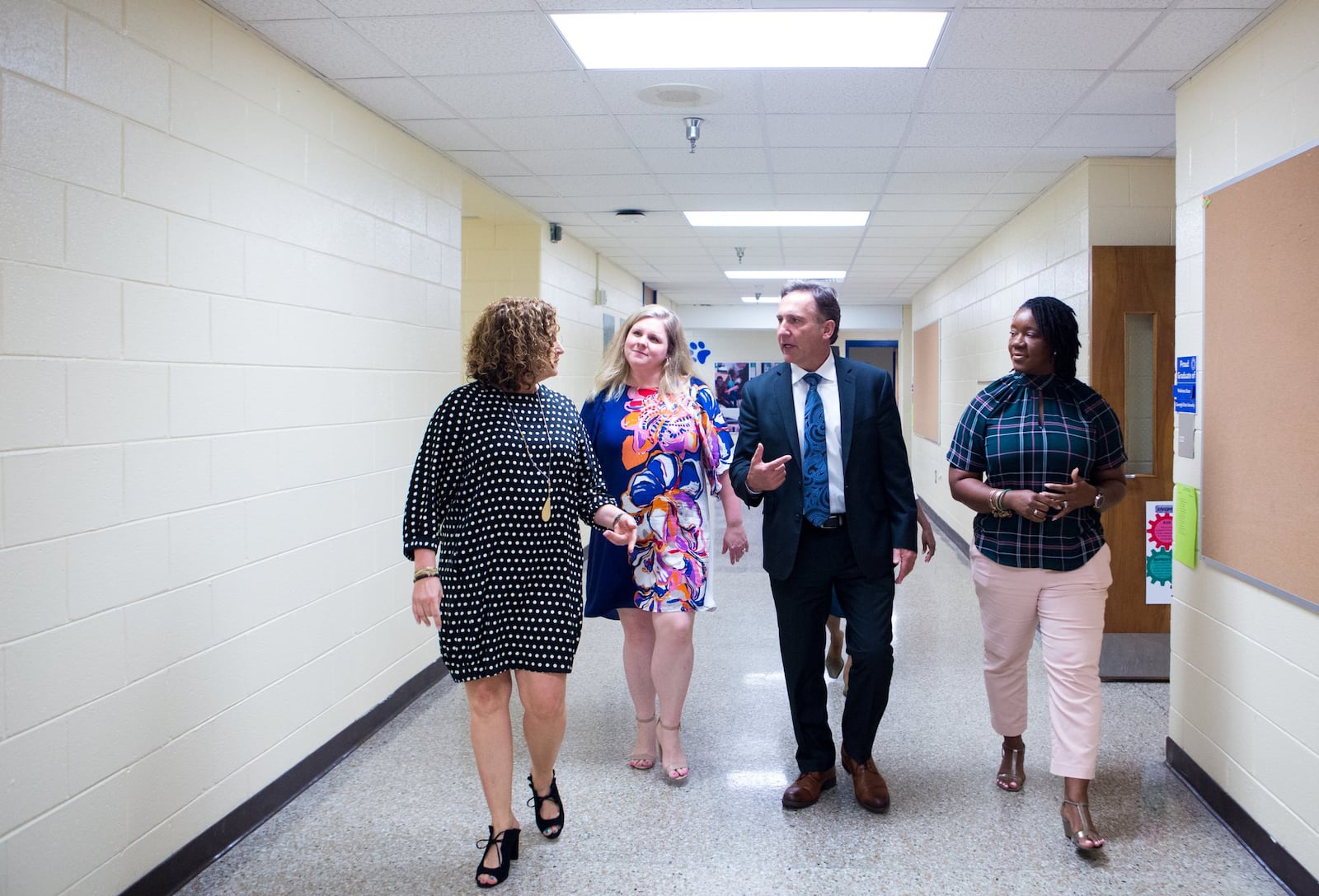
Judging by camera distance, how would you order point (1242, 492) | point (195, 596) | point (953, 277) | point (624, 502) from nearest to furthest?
point (195, 596) → point (1242, 492) → point (624, 502) → point (953, 277)

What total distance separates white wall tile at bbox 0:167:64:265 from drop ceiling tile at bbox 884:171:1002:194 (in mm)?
3769

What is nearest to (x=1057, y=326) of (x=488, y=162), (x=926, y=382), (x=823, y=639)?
(x=823, y=639)

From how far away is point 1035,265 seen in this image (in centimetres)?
525

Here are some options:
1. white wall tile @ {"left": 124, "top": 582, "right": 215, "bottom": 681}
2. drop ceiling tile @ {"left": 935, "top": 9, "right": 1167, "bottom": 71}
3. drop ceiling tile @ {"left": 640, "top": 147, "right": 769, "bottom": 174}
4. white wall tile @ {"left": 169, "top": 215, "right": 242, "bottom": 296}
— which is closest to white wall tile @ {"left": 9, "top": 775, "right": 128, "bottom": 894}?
white wall tile @ {"left": 124, "top": 582, "right": 215, "bottom": 681}

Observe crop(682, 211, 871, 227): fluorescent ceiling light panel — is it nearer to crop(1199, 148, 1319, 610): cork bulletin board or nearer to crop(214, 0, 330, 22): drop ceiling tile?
crop(1199, 148, 1319, 610): cork bulletin board

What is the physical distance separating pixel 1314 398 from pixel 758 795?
1.83 meters

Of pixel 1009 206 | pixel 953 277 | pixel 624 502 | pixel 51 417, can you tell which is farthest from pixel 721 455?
pixel 953 277

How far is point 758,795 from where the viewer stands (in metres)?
2.82

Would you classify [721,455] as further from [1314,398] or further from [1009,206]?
[1009,206]

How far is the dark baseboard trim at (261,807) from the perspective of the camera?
2.27 m

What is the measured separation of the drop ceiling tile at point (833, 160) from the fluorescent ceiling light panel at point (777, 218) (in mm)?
1211

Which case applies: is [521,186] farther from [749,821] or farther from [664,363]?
[749,821]

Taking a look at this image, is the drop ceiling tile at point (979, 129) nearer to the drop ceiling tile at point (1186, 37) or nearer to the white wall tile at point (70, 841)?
the drop ceiling tile at point (1186, 37)

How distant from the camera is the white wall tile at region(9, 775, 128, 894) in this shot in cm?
187
